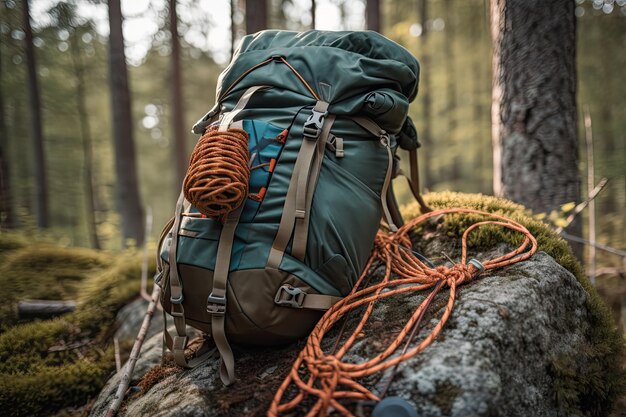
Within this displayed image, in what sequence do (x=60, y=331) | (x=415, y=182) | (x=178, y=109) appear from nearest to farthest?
(x=415, y=182) → (x=60, y=331) → (x=178, y=109)

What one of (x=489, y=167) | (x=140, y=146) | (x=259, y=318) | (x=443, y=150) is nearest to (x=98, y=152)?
(x=140, y=146)

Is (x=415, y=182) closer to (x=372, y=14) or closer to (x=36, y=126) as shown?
(x=372, y=14)

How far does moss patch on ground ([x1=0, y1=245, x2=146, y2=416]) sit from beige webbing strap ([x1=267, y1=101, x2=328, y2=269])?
200cm

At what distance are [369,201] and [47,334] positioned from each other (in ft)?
9.52

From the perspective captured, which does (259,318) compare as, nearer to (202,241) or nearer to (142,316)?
(202,241)

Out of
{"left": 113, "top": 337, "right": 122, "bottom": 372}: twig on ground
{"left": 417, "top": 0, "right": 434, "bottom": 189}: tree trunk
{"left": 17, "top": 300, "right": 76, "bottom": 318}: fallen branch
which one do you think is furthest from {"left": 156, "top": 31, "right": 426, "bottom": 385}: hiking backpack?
{"left": 417, "top": 0, "right": 434, "bottom": 189}: tree trunk

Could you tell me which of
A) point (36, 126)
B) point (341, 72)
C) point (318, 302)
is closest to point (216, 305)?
point (318, 302)

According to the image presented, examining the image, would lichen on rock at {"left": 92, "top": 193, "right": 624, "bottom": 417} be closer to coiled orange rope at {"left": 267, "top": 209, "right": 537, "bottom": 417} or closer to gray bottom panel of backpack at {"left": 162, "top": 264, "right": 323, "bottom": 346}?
coiled orange rope at {"left": 267, "top": 209, "right": 537, "bottom": 417}

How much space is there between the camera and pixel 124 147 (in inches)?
283

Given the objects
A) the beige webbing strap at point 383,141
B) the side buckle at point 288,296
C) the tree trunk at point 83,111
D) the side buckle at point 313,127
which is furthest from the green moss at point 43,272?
the tree trunk at point 83,111

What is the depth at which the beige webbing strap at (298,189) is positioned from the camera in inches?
61.7

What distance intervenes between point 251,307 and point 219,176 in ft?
1.90

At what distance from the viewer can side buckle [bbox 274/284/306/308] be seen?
1.53 metres

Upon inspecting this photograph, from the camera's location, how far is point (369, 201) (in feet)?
6.21
